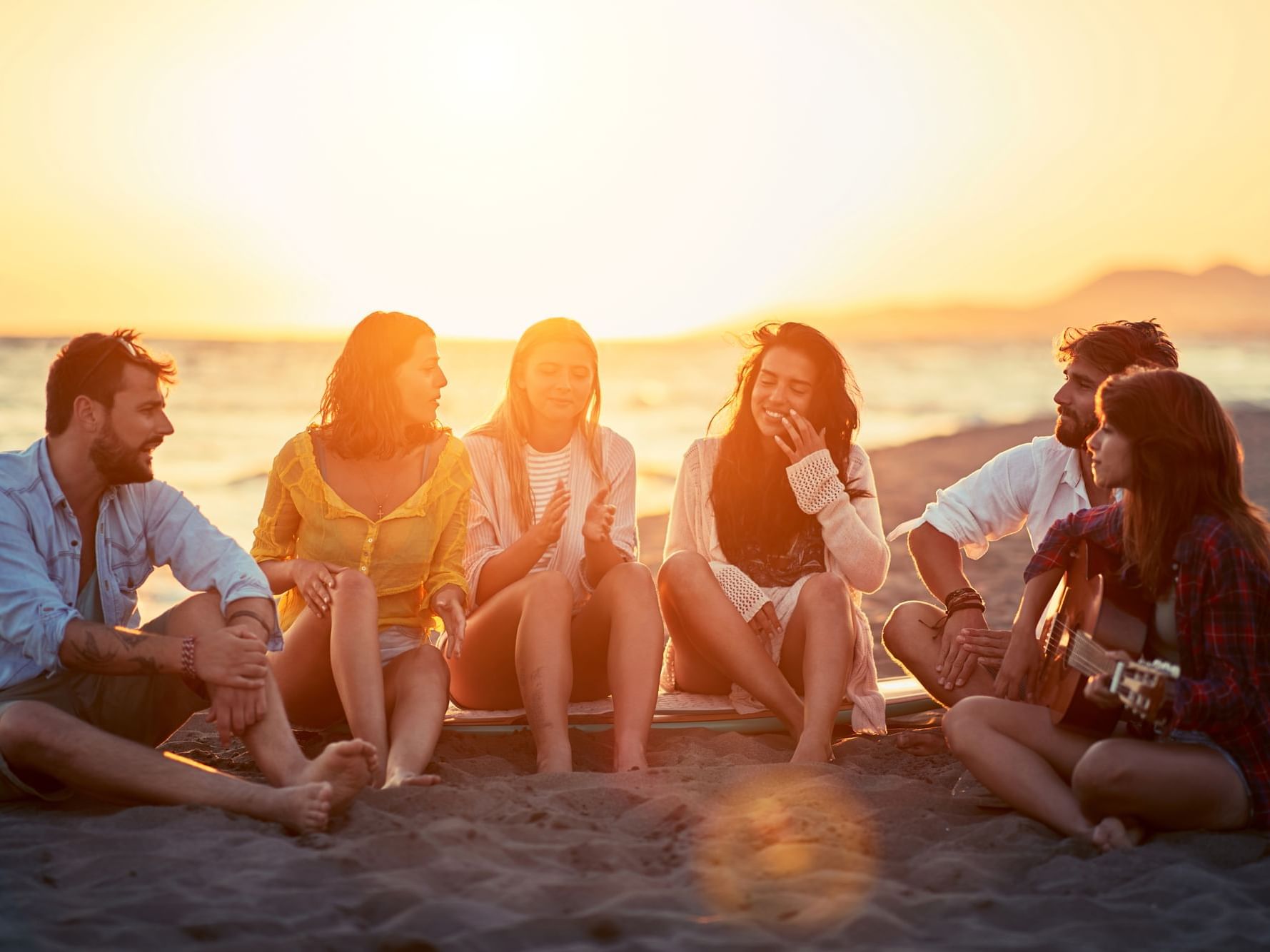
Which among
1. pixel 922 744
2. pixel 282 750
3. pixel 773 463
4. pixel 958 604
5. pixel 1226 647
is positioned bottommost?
pixel 922 744

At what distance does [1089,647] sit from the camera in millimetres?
3480

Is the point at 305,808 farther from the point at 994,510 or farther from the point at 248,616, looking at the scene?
the point at 994,510

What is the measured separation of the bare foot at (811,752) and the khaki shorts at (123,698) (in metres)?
1.89

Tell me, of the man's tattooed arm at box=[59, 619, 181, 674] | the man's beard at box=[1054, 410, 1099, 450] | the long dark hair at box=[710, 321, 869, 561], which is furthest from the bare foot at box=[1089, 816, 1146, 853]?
the man's tattooed arm at box=[59, 619, 181, 674]

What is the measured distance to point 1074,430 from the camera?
4.48 m

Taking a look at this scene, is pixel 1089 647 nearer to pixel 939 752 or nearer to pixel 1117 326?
pixel 939 752

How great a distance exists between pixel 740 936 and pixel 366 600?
6.05 ft

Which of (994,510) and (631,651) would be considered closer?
(631,651)

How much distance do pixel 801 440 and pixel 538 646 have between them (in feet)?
4.35

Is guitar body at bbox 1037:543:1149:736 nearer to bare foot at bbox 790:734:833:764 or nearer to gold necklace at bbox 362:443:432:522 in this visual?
bare foot at bbox 790:734:833:764

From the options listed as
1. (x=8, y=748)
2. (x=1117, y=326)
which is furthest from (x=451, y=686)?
(x=1117, y=326)

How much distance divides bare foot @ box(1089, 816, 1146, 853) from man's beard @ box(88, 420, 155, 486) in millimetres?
2908

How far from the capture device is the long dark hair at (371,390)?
4.45m

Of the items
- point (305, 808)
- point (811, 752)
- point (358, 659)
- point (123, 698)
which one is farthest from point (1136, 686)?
point (123, 698)
